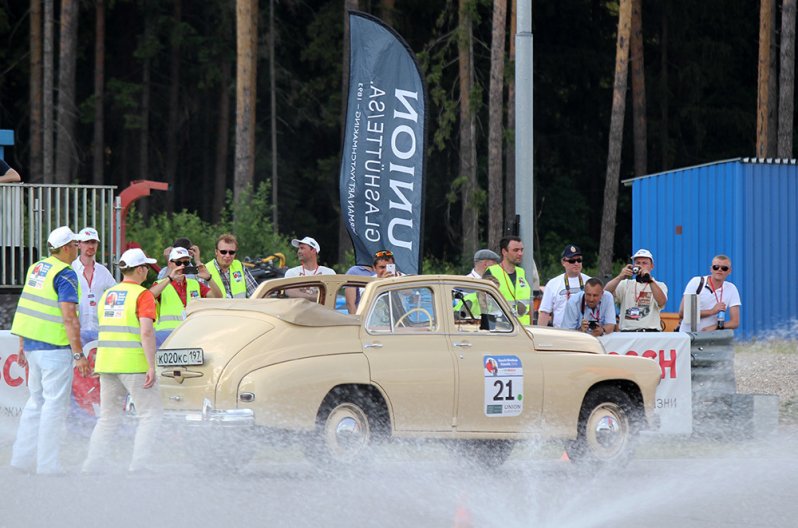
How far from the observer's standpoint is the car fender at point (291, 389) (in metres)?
10.2

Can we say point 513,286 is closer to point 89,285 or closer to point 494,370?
point 494,370

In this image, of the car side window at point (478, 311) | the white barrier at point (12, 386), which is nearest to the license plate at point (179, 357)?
the car side window at point (478, 311)

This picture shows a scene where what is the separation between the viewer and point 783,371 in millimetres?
18609

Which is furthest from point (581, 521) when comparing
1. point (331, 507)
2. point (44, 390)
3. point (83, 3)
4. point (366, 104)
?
point (83, 3)

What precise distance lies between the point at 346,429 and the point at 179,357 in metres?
1.44

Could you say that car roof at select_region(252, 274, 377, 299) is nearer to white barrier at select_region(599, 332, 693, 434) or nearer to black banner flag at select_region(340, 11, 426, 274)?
white barrier at select_region(599, 332, 693, 434)

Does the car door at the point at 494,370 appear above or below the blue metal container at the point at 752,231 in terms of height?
below

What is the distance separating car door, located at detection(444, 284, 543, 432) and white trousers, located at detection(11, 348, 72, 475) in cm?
320

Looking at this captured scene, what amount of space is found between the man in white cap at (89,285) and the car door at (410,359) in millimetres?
3419

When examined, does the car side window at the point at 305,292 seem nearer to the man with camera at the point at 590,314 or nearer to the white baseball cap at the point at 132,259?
the white baseball cap at the point at 132,259

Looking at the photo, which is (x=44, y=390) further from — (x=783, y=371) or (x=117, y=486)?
(x=783, y=371)

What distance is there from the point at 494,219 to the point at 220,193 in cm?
1494

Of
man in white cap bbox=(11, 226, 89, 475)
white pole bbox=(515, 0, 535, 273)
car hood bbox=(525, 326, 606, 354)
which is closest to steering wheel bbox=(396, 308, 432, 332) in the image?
car hood bbox=(525, 326, 606, 354)

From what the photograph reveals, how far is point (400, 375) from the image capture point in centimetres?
1085
